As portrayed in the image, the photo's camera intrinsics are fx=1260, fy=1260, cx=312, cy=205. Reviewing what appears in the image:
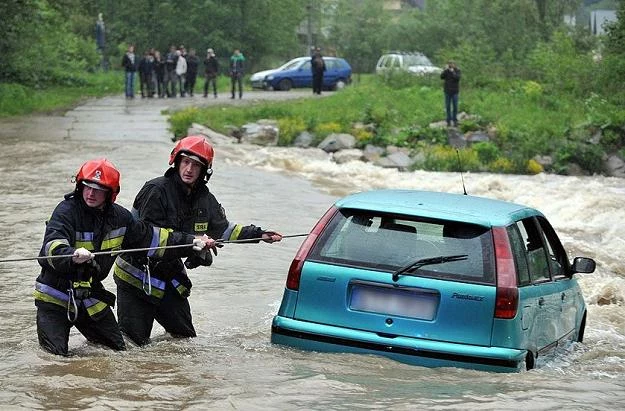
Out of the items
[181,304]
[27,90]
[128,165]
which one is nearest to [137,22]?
[27,90]

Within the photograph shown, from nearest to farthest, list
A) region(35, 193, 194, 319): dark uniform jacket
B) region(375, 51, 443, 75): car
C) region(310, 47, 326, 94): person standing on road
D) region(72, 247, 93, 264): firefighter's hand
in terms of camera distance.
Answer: region(72, 247, 93, 264): firefighter's hand < region(35, 193, 194, 319): dark uniform jacket < region(375, 51, 443, 75): car < region(310, 47, 326, 94): person standing on road

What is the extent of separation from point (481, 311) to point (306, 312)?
1092 mm

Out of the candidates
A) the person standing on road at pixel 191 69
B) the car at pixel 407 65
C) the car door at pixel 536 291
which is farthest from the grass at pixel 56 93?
the car door at pixel 536 291

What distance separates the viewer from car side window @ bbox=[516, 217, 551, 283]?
809 centimetres

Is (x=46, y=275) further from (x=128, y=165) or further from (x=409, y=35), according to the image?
(x=409, y=35)

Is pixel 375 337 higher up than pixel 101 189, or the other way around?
pixel 101 189

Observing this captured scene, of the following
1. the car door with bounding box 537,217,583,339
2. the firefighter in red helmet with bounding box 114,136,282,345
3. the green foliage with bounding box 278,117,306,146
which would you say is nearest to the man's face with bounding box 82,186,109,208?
the firefighter in red helmet with bounding box 114,136,282,345

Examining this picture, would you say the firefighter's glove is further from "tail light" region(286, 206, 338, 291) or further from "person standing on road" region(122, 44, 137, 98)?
"person standing on road" region(122, 44, 137, 98)

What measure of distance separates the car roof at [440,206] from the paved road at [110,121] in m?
20.3

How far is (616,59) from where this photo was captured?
35.2 meters

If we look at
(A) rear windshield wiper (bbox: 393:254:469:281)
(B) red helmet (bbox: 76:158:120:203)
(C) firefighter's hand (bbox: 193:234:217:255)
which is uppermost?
(B) red helmet (bbox: 76:158:120:203)

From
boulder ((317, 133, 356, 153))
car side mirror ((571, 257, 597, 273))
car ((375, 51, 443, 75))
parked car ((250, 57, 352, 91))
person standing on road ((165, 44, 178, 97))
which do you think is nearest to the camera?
car side mirror ((571, 257, 597, 273))

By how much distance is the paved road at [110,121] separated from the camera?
1134 inches

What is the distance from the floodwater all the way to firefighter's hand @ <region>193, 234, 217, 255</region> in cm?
72
